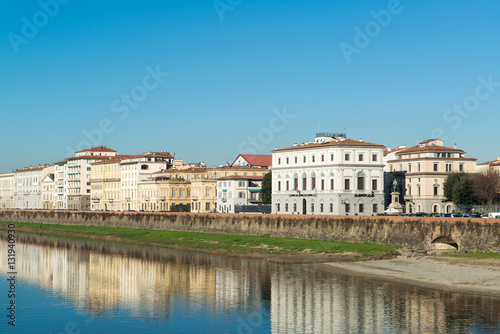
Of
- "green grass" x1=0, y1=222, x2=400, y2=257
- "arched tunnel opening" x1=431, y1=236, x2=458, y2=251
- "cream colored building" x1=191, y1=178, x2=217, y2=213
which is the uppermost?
"cream colored building" x1=191, y1=178, x2=217, y2=213

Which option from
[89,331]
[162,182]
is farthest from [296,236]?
[162,182]

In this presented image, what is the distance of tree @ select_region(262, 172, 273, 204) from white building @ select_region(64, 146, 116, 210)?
238ft

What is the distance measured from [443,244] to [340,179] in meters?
36.1

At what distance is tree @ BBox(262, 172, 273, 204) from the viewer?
380 ft

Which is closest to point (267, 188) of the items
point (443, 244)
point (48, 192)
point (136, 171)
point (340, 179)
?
point (340, 179)

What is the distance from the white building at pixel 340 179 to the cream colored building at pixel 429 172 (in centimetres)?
1098

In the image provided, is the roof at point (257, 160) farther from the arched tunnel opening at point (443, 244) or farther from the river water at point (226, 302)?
the arched tunnel opening at point (443, 244)

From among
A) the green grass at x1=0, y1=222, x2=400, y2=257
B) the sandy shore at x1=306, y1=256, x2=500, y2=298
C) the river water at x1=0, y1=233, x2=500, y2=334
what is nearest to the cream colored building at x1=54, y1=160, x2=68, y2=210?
the green grass at x1=0, y1=222, x2=400, y2=257

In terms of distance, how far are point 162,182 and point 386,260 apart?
8285cm

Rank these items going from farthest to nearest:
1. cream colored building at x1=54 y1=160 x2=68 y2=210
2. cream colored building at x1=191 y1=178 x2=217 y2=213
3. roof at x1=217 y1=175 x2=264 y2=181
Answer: cream colored building at x1=54 y1=160 x2=68 y2=210, cream colored building at x1=191 y1=178 x2=217 y2=213, roof at x1=217 y1=175 x2=264 y2=181

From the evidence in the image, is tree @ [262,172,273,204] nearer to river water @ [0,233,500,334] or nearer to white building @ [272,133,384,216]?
white building @ [272,133,384,216]

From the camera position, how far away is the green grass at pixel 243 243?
64.9 meters

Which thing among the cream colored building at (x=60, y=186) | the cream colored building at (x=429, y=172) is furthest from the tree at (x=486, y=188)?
the cream colored building at (x=60, y=186)

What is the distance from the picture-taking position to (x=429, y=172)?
105875 mm
